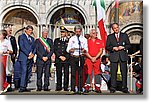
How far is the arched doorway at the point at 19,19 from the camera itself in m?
4.19

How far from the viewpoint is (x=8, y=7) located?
13.8 feet

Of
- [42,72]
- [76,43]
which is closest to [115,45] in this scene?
[76,43]

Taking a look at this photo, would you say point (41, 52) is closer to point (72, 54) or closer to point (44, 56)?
point (44, 56)

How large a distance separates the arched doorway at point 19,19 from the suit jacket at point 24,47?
6 centimetres

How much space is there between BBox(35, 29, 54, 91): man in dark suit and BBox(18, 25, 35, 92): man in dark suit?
66 millimetres

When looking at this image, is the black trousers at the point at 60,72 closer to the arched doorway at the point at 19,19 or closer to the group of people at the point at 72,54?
the group of people at the point at 72,54

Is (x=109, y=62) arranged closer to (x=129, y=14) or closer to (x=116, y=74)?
(x=116, y=74)

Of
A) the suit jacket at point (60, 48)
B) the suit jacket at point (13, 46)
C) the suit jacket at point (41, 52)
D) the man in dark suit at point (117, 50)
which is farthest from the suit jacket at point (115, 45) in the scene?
the suit jacket at point (13, 46)

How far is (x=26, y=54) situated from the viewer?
420 centimetres

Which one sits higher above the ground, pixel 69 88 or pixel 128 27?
pixel 128 27

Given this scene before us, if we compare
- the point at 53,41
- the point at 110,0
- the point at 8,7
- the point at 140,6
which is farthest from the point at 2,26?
the point at 140,6

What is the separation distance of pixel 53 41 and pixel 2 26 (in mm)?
506

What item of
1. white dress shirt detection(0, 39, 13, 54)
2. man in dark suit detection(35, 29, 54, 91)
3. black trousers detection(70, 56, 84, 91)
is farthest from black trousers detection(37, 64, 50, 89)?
white dress shirt detection(0, 39, 13, 54)

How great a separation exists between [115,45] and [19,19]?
37.3 inches
